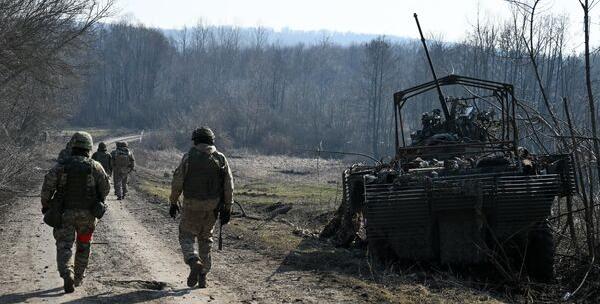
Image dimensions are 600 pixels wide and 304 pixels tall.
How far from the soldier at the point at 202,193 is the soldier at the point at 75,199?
927mm

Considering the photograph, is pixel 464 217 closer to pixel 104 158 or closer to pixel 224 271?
pixel 224 271

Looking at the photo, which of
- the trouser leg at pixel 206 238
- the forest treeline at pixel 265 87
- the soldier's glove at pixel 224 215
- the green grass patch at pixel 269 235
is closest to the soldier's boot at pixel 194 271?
the trouser leg at pixel 206 238

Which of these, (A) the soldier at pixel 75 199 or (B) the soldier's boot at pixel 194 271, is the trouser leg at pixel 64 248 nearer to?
(A) the soldier at pixel 75 199

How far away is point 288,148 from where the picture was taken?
231 ft

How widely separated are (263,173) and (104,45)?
194 feet

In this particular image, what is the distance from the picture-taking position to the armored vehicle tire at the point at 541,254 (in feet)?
33.1

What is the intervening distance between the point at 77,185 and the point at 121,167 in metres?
13.3

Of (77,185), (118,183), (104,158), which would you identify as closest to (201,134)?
(77,185)

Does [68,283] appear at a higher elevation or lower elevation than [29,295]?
higher

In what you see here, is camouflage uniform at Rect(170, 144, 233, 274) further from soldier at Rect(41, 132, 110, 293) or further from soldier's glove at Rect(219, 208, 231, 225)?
soldier at Rect(41, 132, 110, 293)

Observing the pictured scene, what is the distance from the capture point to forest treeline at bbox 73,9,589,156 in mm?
73688

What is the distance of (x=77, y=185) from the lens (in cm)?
836

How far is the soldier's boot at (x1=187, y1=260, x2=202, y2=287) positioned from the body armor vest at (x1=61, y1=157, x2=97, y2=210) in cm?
134

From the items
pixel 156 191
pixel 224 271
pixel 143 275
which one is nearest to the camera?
pixel 143 275
